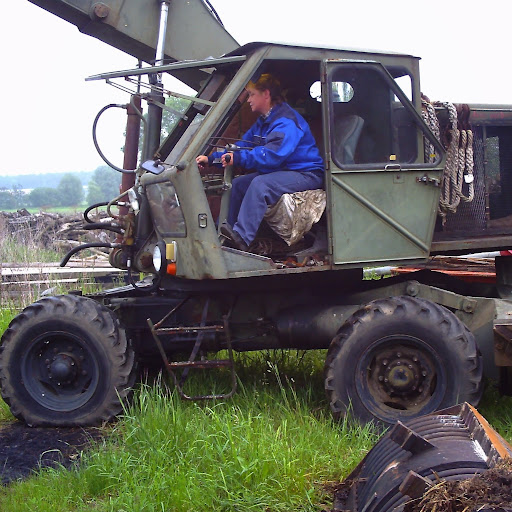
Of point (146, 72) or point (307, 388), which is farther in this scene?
point (307, 388)

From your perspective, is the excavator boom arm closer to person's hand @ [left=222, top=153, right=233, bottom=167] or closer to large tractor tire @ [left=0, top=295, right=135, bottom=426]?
person's hand @ [left=222, top=153, right=233, bottom=167]

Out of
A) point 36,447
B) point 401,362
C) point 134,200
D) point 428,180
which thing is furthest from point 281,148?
point 36,447

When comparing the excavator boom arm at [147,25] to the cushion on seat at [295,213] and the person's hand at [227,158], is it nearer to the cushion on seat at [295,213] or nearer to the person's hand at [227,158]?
the person's hand at [227,158]

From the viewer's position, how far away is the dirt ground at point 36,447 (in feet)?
16.0

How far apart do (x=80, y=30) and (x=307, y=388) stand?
11.9 feet

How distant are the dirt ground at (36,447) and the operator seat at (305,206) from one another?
193 centimetres

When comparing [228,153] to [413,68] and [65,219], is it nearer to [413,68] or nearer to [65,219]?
[413,68]

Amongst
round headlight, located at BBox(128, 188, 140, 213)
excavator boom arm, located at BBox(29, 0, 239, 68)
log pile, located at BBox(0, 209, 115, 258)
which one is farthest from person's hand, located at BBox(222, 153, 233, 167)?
log pile, located at BBox(0, 209, 115, 258)

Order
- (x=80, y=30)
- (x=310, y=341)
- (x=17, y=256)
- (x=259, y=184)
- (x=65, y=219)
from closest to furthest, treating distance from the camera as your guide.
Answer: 1. (x=259, y=184)
2. (x=310, y=341)
3. (x=80, y=30)
4. (x=17, y=256)
5. (x=65, y=219)

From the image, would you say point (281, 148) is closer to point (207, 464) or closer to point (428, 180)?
point (428, 180)

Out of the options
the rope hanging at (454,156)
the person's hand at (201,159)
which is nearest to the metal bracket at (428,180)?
the rope hanging at (454,156)

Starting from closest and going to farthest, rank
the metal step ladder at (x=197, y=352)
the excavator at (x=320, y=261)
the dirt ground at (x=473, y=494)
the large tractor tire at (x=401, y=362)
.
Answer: the dirt ground at (x=473, y=494)
the large tractor tire at (x=401, y=362)
the excavator at (x=320, y=261)
the metal step ladder at (x=197, y=352)

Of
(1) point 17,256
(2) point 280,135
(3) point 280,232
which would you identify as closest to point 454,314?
(3) point 280,232

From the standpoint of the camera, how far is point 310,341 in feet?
19.3
